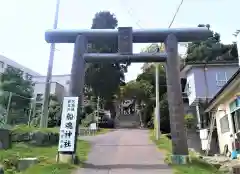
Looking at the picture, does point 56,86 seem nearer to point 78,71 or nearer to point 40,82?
point 40,82

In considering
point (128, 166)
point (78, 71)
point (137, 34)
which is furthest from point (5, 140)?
point (137, 34)

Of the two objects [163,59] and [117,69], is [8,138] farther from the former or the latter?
[117,69]

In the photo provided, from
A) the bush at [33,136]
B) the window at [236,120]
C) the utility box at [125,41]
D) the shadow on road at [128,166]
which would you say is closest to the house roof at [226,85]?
the window at [236,120]

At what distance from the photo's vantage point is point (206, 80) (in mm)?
31047

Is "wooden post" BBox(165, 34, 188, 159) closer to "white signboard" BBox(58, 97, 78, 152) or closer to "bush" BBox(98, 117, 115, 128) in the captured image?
"white signboard" BBox(58, 97, 78, 152)

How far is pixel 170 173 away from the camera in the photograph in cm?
970

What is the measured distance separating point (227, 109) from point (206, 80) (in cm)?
1072

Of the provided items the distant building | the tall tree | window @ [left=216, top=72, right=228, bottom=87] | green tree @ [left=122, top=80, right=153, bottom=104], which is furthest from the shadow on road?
the distant building

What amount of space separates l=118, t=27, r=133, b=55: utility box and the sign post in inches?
116

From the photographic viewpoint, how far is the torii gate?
12281mm

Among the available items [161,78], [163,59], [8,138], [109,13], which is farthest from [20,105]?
[161,78]

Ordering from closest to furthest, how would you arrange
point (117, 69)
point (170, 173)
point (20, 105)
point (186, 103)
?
1. point (170, 173)
2. point (20, 105)
3. point (186, 103)
4. point (117, 69)

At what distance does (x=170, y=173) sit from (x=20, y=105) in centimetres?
1786

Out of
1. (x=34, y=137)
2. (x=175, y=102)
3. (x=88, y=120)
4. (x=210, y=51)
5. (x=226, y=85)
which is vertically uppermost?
(x=210, y=51)
